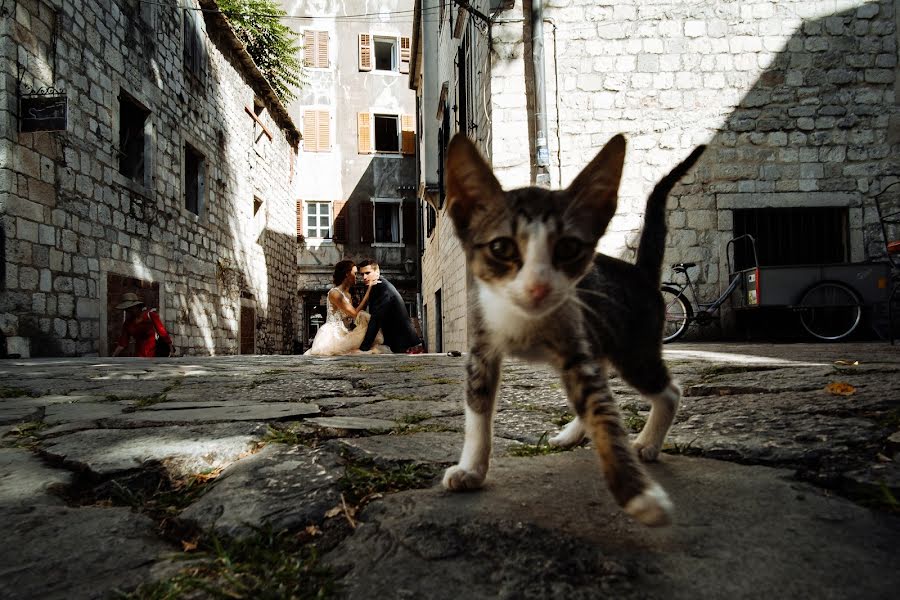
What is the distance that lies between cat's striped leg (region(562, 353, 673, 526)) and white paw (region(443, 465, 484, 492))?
0.31 metres

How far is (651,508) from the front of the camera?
3.00ft

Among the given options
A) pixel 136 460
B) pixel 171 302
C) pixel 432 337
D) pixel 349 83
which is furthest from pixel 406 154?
pixel 136 460

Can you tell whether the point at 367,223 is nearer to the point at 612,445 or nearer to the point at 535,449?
the point at 535,449

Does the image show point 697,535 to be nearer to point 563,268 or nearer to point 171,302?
point 563,268

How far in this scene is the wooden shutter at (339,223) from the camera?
21.5 m

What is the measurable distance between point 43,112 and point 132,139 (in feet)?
10.7

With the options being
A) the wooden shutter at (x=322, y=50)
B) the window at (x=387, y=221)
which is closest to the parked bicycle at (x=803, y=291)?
the window at (x=387, y=221)

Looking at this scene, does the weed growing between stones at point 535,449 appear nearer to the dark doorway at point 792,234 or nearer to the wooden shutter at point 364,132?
the dark doorway at point 792,234

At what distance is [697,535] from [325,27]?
2502 cm

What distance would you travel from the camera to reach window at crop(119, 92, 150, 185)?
984 cm

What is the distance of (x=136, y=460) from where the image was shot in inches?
62.7

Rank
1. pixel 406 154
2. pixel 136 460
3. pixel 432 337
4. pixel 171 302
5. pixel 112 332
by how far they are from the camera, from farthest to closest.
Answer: pixel 406 154
pixel 432 337
pixel 171 302
pixel 112 332
pixel 136 460

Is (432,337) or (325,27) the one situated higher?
(325,27)

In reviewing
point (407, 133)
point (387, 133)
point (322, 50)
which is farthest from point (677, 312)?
point (322, 50)
